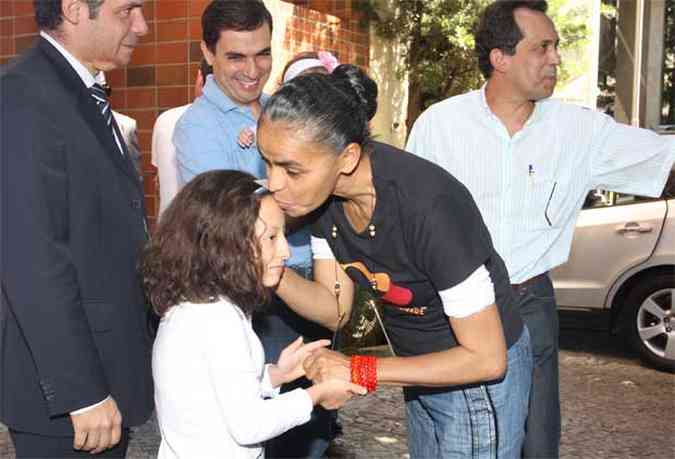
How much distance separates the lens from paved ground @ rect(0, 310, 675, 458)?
517 cm

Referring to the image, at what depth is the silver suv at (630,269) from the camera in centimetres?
681

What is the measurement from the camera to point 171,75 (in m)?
7.32

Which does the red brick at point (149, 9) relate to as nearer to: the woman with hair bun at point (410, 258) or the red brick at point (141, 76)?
the red brick at point (141, 76)

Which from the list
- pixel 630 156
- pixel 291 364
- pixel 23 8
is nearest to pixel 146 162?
pixel 23 8

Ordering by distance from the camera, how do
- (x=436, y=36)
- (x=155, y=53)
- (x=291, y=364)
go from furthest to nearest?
(x=436, y=36) → (x=155, y=53) → (x=291, y=364)

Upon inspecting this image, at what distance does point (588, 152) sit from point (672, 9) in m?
9.41

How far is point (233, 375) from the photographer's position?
2225 millimetres

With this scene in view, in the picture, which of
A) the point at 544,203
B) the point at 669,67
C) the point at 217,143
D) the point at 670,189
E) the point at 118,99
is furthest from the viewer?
the point at 669,67

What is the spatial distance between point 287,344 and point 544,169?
53.6 inches

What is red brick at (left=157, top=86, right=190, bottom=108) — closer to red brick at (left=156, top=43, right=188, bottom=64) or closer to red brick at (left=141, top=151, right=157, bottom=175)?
red brick at (left=156, top=43, right=188, bottom=64)

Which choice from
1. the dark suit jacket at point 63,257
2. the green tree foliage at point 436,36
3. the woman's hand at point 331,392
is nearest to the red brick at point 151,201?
the green tree foliage at point 436,36

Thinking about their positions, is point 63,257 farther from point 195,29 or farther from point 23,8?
point 23,8

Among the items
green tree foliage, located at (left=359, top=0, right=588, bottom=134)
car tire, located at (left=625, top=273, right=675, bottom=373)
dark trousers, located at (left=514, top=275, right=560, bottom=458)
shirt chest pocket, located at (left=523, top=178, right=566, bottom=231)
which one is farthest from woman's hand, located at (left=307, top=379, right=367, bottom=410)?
green tree foliage, located at (left=359, top=0, right=588, bottom=134)

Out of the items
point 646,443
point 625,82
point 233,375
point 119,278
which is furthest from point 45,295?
point 625,82
